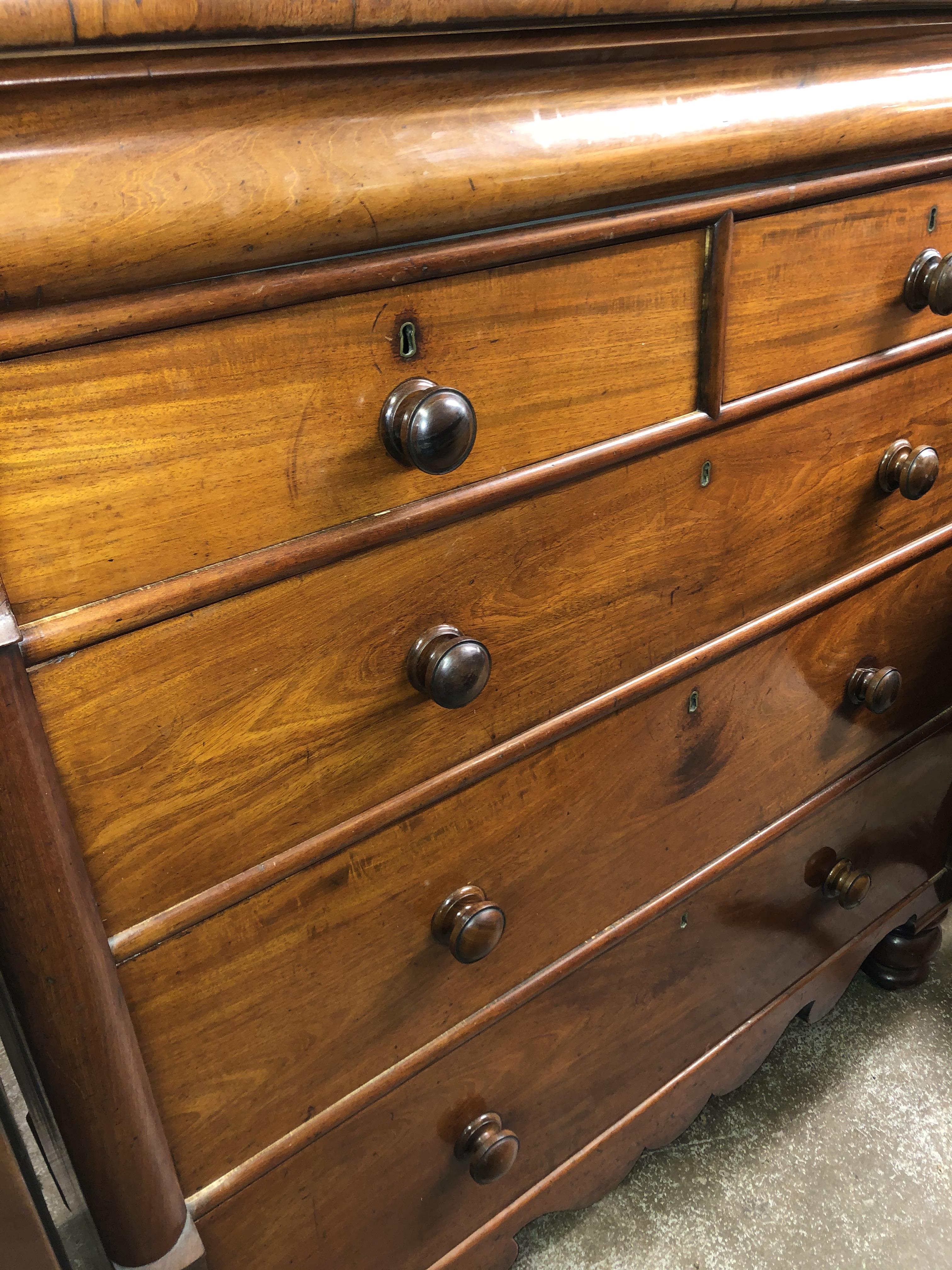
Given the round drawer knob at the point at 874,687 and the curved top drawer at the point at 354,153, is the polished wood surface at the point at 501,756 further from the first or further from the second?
the curved top drawer at the point at 354,153

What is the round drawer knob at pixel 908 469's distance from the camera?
82 cm

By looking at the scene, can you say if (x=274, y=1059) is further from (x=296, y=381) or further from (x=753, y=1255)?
(x=753, y=1255)

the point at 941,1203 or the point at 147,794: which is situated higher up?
the point at 147,794

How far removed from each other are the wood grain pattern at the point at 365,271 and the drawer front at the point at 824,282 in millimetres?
21

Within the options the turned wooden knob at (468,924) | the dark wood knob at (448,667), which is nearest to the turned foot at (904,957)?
the turned wooden knob at (468,924)

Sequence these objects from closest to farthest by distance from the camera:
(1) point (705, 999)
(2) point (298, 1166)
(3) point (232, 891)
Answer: (3) point (232, 891) → (2) point (298, 1166) → (1) point (705, 999)

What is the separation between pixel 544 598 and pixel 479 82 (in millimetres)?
301

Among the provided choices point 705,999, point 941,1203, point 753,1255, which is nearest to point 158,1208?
point 705,999

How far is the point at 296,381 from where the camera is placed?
0.49 meters

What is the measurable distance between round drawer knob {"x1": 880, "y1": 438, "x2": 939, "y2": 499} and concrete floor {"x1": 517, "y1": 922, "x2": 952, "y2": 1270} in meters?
0.76

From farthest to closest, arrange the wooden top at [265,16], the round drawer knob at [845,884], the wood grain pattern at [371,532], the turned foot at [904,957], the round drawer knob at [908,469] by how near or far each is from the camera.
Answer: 1. the turned foot at [904,957]
2. the round drawer knob at [845,884]
3. the round drawer knob at [908,469]
4. the wood grain pattern at [371,532]
5. the wooden top at [265,16]

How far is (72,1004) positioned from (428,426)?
341 millimetres

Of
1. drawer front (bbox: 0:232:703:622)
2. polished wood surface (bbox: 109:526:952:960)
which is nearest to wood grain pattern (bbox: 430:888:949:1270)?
polished wood surface (bbox: 109:526:952:960)

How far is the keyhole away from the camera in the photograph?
0.52 meters
